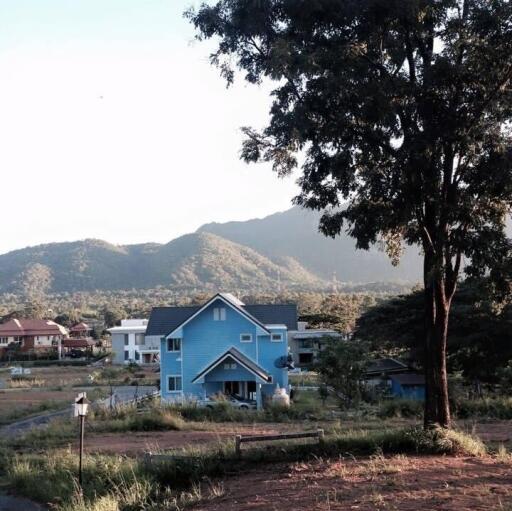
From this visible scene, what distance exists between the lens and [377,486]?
960 centimetres

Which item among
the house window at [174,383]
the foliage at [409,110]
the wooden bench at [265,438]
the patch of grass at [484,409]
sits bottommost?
the house window at [174,383]

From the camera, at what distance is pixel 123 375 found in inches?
2486

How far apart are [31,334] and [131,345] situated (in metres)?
15.7

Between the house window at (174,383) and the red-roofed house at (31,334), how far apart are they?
54747 millimetres

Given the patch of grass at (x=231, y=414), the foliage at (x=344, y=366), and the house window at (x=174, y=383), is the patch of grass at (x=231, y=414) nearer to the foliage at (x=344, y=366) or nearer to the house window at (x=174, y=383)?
the foliage at (x=344, y=366)

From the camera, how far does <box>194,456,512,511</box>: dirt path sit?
862 centimetres

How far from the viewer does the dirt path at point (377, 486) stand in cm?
862

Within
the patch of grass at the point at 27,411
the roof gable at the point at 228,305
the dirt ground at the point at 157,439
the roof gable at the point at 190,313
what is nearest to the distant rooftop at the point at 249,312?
the roof gable at the point at 190,313

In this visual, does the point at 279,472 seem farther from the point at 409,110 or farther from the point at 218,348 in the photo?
the point at 218,348

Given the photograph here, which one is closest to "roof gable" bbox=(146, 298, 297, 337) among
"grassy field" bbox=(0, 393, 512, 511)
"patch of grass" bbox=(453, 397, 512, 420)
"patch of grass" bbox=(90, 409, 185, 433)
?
"patch of grass" bbox=(453, 397, 512, 420)

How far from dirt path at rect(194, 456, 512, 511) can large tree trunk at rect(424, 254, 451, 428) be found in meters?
1.61

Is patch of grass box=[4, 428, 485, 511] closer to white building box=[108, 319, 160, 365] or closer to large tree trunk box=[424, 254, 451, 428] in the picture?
large tree trunk box=[424, 254, 451, 428]

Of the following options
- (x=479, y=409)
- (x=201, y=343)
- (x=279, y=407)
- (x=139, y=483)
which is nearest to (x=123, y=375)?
(x=201, y=343)

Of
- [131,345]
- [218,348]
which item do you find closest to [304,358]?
[131,345]
